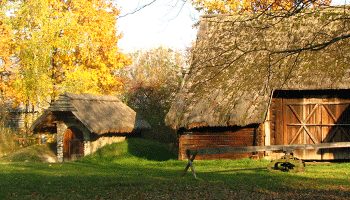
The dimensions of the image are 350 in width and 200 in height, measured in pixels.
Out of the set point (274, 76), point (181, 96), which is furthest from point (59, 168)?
point (274, 76)

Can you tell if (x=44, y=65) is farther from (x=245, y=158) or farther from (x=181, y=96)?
(x=245, y=158)

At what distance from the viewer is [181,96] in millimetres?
23062

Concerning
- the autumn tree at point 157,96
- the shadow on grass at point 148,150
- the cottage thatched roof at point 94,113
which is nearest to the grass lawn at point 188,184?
the shadow on grass at point 148,150

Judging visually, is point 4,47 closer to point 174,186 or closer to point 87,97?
point 87,97

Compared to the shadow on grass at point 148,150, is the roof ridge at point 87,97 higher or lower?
higher

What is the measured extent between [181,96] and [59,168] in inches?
249

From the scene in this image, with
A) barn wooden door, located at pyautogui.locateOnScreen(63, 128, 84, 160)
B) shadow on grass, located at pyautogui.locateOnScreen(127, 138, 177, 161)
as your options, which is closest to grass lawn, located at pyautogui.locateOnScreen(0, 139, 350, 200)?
shadow on grass, located at pyautogui.locateOnScreen(127, 138, 177, 161)

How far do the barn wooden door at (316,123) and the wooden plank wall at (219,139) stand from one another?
169cm

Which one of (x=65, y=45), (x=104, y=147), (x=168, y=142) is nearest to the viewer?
(x=104, y=147)

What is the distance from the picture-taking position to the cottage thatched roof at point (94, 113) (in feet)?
91.2

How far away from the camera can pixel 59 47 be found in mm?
32500

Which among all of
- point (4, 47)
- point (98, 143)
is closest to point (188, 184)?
point (98, 143)

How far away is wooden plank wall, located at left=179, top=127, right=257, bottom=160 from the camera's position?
22.2m

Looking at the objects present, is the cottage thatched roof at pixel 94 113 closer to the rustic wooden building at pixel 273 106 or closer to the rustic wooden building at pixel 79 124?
the rustic wooden building at pixel 79 124
